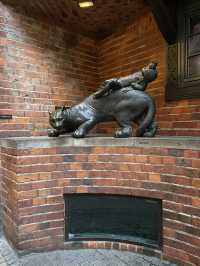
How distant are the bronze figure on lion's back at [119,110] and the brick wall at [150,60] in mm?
585

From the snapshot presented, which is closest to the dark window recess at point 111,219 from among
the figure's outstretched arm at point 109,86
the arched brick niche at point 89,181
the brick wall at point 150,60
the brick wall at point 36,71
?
the arched brick niche at point 89,181

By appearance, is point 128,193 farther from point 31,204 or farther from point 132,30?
point 132,30

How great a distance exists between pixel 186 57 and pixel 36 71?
5.54 ft

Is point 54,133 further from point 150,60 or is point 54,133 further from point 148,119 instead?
point 150,60

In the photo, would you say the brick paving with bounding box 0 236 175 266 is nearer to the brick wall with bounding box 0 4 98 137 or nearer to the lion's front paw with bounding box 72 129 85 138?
the lion's front paw with bounding box 72 129 85 138

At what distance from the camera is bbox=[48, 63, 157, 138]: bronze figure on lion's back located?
2.22 metres

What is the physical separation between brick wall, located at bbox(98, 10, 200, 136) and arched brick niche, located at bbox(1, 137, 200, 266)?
783 mm

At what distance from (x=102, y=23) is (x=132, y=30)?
0.40m

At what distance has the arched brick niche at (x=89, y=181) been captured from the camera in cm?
189

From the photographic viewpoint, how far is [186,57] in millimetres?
2662

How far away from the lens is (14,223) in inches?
85.2

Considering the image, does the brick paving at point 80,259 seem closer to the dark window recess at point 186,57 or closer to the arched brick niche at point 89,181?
the arched brick niche at point 89,181

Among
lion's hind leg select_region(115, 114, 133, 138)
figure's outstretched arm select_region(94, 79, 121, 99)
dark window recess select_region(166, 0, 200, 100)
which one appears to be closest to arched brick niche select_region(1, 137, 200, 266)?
lion's hind leg select_region(115, 114, 133, 138)

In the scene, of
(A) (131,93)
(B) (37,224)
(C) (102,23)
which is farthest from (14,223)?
(C) (102,23)
